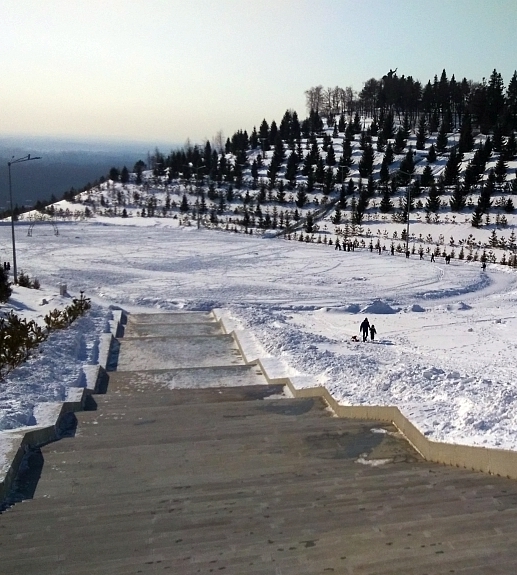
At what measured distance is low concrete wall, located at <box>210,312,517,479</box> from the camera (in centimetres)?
544

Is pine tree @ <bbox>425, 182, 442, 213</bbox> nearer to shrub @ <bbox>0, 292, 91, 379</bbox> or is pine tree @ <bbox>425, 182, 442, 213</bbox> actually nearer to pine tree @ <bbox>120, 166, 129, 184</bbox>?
shrub @ <bbox>0, 292, 91, 379</bbox>

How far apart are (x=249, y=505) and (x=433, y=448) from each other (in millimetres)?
2450

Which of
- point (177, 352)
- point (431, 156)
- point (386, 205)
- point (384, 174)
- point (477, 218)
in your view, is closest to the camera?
point (177, 352)

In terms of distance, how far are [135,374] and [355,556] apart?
700 cm

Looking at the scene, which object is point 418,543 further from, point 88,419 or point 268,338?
point 268,338

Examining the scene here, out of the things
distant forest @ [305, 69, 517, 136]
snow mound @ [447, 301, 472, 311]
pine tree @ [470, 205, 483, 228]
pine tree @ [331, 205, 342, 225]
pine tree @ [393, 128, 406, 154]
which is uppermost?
distant forest @ [305, 69, 517, 136]

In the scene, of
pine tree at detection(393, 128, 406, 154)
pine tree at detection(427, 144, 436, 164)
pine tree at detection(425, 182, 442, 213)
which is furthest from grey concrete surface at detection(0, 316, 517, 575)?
pine tree at detection(393, 128, 406, 154)

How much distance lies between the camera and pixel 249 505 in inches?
185

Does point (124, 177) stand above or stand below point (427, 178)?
below

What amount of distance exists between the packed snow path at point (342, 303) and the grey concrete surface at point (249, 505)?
1.17 meters

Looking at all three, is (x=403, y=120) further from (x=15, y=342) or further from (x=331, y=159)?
(x=15, y=342)

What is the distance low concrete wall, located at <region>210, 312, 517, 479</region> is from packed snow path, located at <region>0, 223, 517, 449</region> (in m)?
0.12

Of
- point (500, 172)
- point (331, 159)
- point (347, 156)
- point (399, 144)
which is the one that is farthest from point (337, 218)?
point (399, 144)

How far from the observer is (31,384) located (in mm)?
8320
